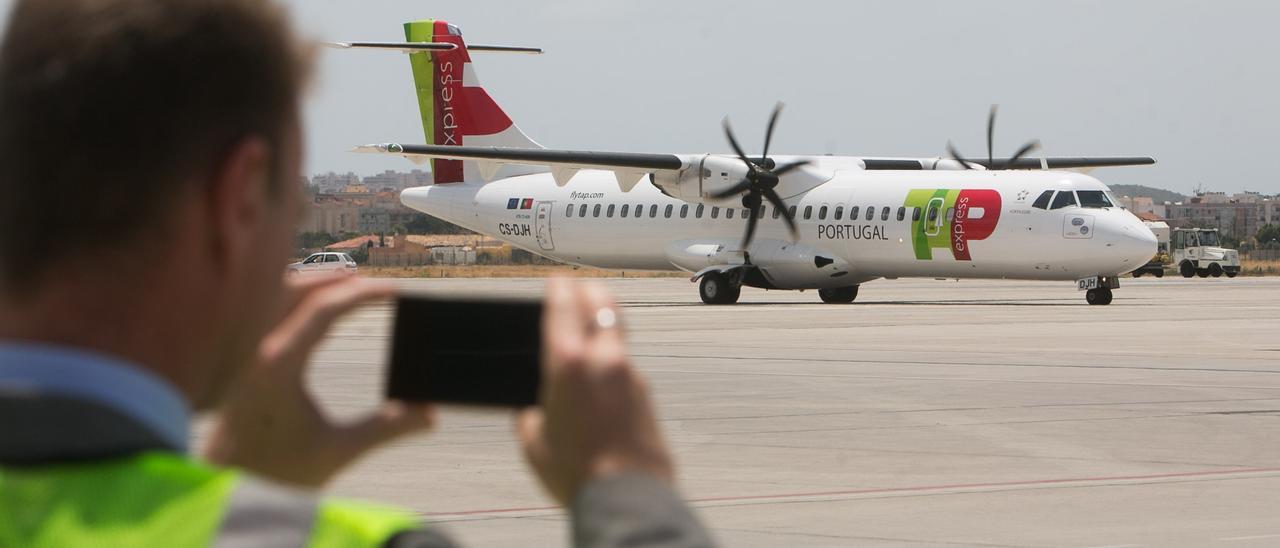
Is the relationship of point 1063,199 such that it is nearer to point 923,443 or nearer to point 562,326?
point 923,443

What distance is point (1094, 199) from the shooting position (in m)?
26.5

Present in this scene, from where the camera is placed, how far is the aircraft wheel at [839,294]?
100 ft

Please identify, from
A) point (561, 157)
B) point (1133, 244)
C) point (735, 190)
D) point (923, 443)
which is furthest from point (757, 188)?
point (923, 443)

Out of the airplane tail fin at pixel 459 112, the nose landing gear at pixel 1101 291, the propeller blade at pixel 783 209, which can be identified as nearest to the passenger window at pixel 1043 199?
the nose landing gear at pixel 1101 291

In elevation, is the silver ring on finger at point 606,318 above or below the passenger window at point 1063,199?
above

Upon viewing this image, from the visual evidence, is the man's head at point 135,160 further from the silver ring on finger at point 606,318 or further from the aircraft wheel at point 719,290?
the aircraft wheel at point 719,290

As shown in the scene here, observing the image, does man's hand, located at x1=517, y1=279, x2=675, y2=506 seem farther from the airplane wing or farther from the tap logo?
the airplane wing

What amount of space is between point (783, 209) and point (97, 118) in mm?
27900

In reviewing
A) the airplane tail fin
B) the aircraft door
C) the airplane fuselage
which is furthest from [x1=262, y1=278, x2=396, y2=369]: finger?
the airplane tail fin

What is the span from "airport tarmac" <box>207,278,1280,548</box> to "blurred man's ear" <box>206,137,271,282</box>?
247 millimetres

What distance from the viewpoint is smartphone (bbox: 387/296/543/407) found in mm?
1223

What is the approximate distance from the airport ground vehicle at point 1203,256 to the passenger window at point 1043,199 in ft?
95.9

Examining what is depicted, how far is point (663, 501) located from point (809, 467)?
7.46m

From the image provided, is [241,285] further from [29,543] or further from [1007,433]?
[1007,433]
